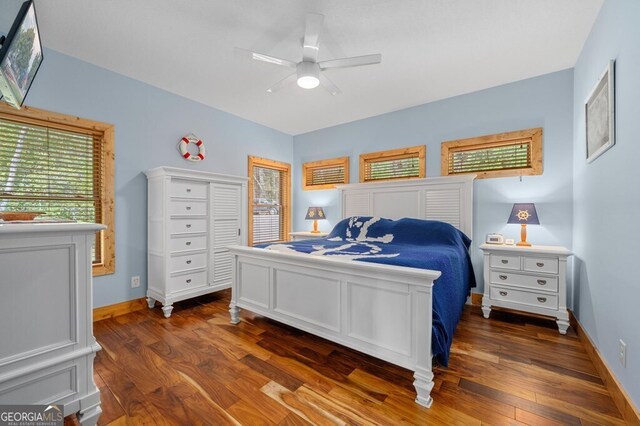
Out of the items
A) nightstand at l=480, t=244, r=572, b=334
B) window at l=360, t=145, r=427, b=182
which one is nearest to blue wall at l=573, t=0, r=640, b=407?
nightstand at l=480, t=244, r=572, b=334

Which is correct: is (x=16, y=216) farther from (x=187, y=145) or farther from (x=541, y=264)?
(x=541, y=264)

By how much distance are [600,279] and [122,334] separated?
3903mm

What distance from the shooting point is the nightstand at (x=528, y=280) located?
252cm

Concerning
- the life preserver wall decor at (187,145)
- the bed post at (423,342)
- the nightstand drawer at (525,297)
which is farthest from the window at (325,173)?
the bed post at (423,342)

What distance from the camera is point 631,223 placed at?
1.46 meters

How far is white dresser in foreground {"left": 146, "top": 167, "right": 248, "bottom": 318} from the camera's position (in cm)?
298

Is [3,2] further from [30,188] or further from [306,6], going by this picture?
[306,6]

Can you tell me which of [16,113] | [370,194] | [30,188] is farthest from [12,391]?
[370,194]

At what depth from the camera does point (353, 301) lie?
1938 mm

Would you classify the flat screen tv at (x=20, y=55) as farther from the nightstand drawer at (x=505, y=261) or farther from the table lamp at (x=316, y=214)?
the nightstand drawer at (x=505, y=261)

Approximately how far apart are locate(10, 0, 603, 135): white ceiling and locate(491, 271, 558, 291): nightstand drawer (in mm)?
2121

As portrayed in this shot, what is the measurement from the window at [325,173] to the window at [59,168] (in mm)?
2903

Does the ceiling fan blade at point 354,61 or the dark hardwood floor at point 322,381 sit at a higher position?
the ceiling fan blade at point 354,61

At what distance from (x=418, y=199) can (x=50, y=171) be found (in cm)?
401
